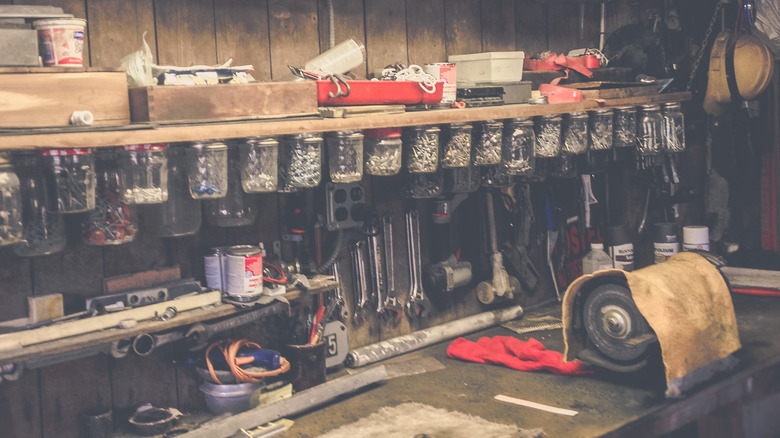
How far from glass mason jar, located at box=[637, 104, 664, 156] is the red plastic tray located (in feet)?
3.39

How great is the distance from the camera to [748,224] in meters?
4.45

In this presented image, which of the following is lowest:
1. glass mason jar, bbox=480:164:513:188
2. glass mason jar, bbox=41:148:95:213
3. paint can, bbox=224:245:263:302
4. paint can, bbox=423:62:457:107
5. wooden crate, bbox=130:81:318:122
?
paint can, bbox=224:245:263:302

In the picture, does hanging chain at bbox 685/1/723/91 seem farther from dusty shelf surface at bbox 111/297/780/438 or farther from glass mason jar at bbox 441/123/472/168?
glass mason jar at bbox 441/123/472/168

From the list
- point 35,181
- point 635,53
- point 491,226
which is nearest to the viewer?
point 35,181

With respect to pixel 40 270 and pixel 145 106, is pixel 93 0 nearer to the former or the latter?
pixel 145 106

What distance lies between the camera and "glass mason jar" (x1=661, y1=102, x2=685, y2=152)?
136 inches

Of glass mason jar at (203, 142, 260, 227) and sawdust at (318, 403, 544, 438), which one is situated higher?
glass mason jar at (203, 142, 260, 227)

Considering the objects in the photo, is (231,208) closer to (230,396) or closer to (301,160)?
(301,160)

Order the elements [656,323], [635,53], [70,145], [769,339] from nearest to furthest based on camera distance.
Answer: [70,145] < [656,323] < [769,339] < [635,53]

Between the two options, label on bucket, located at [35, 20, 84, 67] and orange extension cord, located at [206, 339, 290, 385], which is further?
orange extension cord, located at [206, 339, 290, 385]

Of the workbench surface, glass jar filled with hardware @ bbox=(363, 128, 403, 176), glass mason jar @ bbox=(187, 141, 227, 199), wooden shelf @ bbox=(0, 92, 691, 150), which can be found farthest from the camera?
glass jar filled with hardware @ bbox=(363, 128, 403, 176)

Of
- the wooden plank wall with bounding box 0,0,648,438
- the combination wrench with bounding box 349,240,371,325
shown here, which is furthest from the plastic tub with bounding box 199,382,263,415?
the combination wrench with bounding box 349,240,371,325

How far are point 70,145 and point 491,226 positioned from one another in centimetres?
195

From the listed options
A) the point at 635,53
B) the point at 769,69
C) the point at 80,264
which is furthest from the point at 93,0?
the point at 769,69
